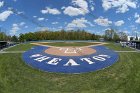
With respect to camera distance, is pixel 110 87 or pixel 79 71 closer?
pixel 110 87

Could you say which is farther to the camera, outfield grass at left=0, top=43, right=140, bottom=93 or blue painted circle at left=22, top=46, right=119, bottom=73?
blue painted circle at left=22, top=46, right=119, bottom=73

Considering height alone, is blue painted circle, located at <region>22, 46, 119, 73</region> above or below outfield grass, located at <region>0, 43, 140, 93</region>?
above

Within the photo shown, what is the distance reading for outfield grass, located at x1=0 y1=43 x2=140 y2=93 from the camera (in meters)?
28.5

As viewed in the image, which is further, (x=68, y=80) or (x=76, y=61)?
(x=76, y=61)

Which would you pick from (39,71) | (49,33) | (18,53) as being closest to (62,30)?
(49,33)

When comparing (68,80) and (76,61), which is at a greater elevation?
(76,61)

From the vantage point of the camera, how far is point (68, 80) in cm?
3138

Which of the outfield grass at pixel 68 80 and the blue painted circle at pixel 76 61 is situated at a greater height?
the blue painted circle at pixel 76 61

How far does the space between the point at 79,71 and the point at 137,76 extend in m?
8.25

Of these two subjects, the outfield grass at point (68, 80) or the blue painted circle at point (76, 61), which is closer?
the outfield grass at point (68, 80)

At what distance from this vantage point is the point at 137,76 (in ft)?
110

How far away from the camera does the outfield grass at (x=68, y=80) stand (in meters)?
28.5

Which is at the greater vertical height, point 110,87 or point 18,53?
point 18,53

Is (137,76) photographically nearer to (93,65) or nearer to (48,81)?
(93,65)
